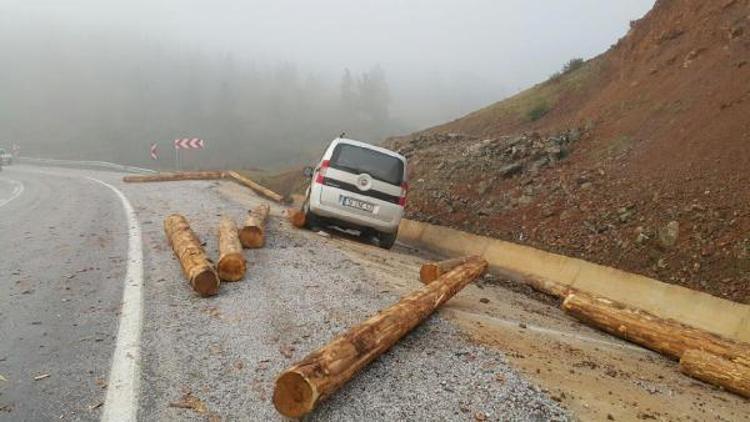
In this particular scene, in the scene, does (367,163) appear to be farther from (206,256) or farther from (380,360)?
(380,360)

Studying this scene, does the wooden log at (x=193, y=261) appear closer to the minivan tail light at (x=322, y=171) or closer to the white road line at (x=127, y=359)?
the white road line at (x=127, y=359)

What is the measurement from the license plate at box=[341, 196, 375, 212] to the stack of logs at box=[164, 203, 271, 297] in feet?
6.09

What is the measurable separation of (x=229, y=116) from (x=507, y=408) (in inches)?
3956

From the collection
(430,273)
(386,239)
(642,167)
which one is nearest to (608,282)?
(430,273)

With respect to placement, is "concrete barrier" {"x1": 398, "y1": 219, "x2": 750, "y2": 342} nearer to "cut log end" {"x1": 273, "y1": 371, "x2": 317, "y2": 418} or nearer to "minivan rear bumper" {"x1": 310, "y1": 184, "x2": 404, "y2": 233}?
"minivan rear bumper" {"x1": 310, "y1": 184, "x2": 404, "y2": 233}

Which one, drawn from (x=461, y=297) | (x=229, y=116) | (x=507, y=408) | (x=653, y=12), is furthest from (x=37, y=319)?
(x=229, y=116)

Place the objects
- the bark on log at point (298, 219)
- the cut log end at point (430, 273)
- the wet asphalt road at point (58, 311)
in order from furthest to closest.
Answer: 1. the bark on log at point (298, 219)
2. the cut log end at point (430, 273)
3. the wet asphalt road at point (58, 311)

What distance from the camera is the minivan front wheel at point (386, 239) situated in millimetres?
12072

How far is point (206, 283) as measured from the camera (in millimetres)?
6492

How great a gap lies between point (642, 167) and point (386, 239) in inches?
213

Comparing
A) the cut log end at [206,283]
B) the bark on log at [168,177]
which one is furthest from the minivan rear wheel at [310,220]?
the bark on log at [168,177]

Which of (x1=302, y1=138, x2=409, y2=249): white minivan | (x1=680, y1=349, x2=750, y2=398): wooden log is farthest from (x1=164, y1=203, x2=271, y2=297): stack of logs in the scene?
(x1=680, y1=349, x2=750, y2=398): wooden log

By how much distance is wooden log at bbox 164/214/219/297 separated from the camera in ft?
21.3

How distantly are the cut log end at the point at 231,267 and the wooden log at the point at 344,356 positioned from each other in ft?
7.22
